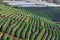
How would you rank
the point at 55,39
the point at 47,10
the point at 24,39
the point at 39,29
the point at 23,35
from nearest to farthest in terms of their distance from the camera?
the point at 24,39
the point at 23,35
the point at 55,39
the point at 39,29
the point at 47,10

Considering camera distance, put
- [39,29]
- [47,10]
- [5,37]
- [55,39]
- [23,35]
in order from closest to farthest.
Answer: [5,37]
[23,35]
[55,39]
[39,29]
[47,10]

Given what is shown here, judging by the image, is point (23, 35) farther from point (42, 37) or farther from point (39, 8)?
point (39, 8)

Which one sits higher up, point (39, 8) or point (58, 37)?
point (39, 8)

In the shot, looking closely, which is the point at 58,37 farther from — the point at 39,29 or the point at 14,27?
the point at 14,27

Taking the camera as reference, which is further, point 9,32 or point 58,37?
point 58,37

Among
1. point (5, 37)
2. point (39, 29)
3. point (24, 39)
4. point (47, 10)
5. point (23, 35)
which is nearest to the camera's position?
point (5, 37)

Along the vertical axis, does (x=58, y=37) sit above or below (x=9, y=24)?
below

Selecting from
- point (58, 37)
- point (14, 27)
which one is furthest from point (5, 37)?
point (58, 37)

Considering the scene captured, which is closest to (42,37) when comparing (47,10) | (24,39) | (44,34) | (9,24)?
(44,34)

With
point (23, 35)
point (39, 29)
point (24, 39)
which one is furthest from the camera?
point (39, 29)
